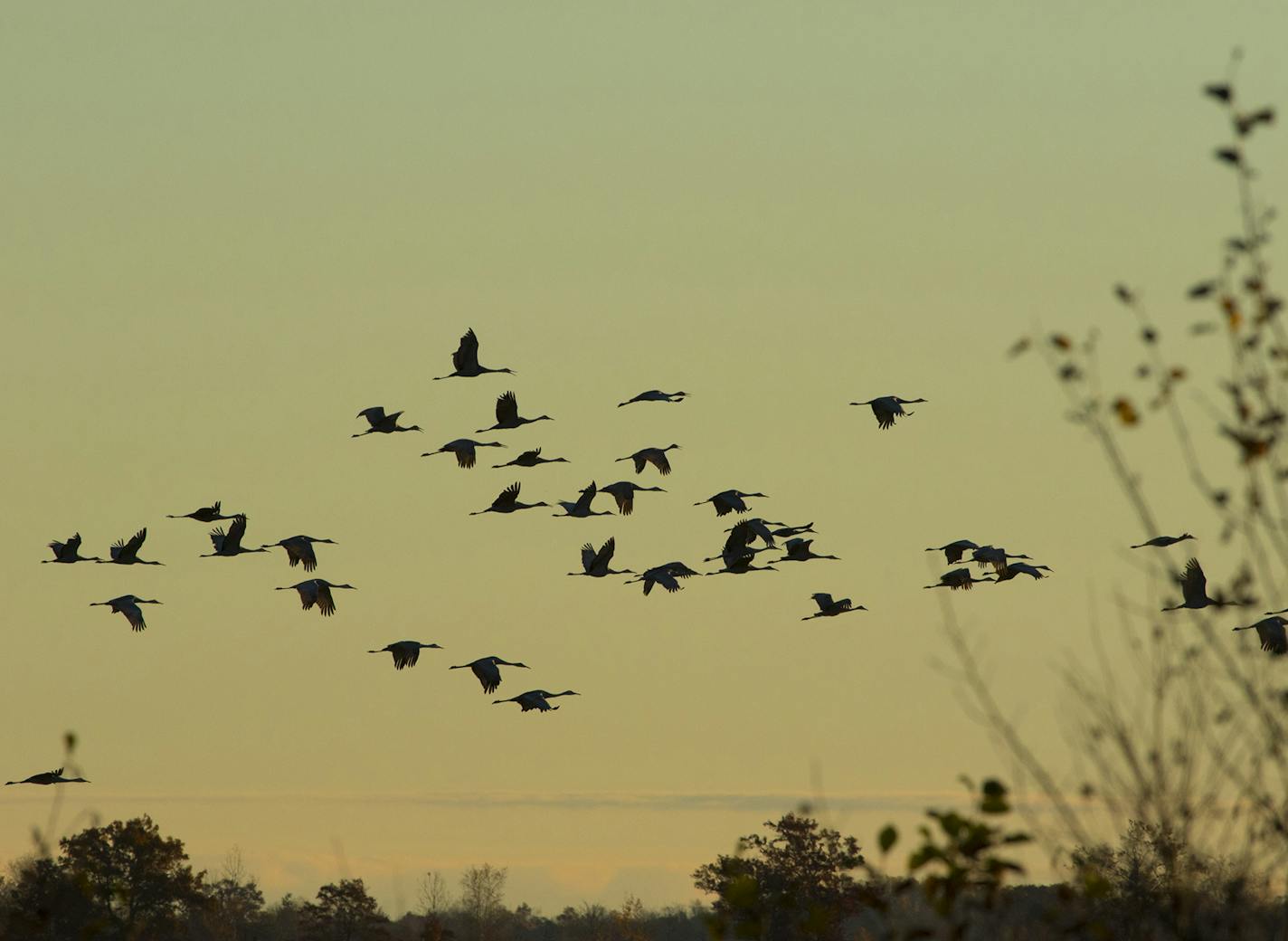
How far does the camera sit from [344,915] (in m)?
100

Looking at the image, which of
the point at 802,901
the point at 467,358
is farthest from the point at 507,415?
the point at 802,901

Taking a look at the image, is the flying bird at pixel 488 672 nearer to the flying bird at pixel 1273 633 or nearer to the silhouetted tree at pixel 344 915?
the flying bird at pixel 1273 633

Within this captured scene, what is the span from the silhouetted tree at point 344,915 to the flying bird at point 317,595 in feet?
191

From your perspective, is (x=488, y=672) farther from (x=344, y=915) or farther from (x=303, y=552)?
(x=344, y=915)

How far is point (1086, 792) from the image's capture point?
13.7m

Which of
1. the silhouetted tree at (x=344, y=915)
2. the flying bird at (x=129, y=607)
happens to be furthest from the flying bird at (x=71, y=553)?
the silhouetted tree at (x=344, y=915)

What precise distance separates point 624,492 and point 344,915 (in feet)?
193

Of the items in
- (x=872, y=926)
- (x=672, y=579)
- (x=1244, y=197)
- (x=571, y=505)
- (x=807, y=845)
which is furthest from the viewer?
(x=872, y=926)

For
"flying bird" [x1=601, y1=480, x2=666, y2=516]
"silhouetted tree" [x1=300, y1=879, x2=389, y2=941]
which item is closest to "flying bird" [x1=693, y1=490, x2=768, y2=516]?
"flying bird" [x1=601, y1=480, x2=666, y2=516]

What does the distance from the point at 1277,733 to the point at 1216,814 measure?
2.79ft

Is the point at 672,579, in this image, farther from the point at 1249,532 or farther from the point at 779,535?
the point at 1249,532

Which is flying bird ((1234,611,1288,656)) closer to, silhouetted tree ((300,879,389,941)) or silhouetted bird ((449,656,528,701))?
silhouetted bird ((449,656,528,701))

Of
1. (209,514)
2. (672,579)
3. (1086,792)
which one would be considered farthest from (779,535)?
(1086,792)

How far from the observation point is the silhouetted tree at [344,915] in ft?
326
